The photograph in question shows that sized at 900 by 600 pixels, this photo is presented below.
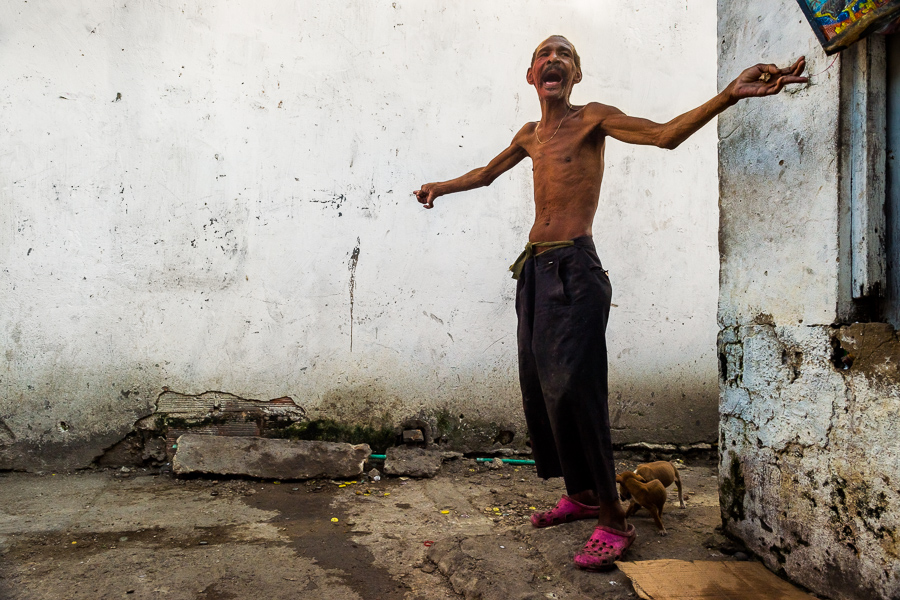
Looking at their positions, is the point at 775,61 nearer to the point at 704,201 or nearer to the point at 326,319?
the point at 704,201

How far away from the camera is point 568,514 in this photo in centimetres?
238

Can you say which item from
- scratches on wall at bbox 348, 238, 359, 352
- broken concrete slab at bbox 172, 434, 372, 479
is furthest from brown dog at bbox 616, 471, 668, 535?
scratches on wall at bbox 348, 238, 359, 352

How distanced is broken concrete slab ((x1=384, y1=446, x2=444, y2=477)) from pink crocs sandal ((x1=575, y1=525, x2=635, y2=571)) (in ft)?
4.98

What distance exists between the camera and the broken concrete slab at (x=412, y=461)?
3.44m

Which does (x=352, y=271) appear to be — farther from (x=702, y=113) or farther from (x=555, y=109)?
(x=702, y=113)

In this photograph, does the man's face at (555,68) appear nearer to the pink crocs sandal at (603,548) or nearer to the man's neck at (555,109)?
the man's neck at (555,109)

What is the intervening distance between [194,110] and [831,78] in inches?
132

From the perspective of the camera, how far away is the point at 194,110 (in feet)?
12.0

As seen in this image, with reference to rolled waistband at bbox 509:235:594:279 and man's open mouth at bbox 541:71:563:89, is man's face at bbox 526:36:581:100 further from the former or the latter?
rolled waistband at bbox 509:235:594:279

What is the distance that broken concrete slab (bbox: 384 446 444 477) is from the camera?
344 cm

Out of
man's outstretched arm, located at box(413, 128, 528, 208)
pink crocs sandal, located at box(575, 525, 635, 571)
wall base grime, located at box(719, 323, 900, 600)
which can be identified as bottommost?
pink crocs sandal, located at box(575, 525, 635, 571)

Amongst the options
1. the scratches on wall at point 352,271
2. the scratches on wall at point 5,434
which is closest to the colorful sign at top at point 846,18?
the scratches on wall at point 352,271

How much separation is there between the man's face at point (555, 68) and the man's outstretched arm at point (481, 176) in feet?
1.10

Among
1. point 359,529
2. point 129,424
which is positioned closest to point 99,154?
point 129,424
